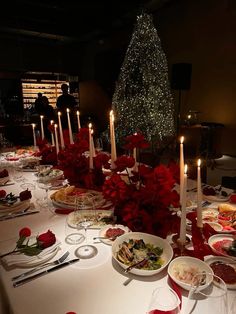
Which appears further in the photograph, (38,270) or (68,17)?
(68,17)

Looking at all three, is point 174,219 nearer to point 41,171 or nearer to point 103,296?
point 103,296

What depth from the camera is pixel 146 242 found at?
1.11 metres

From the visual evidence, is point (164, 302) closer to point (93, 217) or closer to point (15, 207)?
point (93, 217)

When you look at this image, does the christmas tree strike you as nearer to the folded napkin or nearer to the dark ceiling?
the dark ceiling

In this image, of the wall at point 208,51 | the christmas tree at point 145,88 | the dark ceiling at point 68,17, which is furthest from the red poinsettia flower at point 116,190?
the dark ceiling at point 68,17

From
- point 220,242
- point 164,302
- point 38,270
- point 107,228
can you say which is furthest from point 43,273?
point 220,242

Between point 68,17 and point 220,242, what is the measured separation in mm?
6810

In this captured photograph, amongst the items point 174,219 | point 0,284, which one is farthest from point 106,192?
point 0,284

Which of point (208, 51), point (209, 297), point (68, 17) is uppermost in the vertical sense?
point (68, 17)

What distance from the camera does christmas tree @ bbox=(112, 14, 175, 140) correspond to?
16.6ft

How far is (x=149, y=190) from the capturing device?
107 cm

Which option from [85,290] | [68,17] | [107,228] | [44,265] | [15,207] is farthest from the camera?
[68,17]

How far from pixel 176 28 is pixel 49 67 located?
4.41 meters

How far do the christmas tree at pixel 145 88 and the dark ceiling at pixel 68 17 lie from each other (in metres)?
0.99
